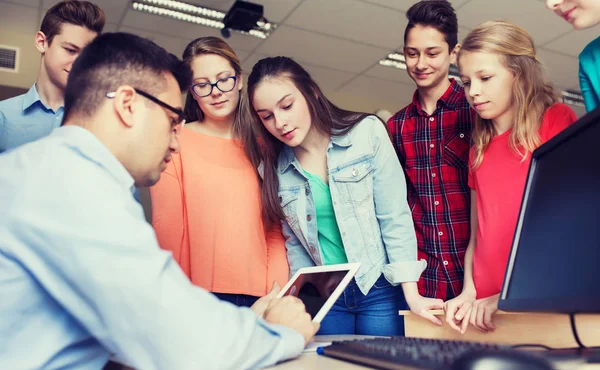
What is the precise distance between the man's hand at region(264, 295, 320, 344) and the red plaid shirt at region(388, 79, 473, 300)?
795 mm

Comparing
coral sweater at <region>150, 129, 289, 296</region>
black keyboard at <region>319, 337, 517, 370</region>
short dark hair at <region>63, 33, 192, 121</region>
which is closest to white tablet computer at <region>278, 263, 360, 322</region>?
black keyboard at <region>319, 337, 517, 370</region>

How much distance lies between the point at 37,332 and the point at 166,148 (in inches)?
14.1

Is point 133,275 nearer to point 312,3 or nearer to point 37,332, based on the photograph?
point 37,332

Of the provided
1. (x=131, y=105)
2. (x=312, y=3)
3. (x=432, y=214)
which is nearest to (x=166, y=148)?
(x=131, y=105)

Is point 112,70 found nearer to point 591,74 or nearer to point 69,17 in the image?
point 591,74

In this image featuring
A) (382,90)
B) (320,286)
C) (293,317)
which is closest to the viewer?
(293,317)

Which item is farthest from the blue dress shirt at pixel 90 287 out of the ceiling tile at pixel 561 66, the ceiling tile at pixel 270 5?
the ceiling tile at pixel 561 66

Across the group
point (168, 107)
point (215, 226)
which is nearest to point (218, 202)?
point (215, 226)

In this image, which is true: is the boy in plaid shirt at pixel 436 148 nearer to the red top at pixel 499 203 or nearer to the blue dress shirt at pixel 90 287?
the red top at pixel 499 203

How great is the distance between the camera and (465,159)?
5.32ft

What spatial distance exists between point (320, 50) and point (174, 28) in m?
1.19

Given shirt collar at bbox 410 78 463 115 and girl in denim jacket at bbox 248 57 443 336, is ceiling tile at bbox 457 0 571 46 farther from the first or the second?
girl in denim jacket at bbox 248 57 443 336

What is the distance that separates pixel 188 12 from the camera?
3.77m

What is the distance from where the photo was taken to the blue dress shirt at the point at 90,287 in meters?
0.62
